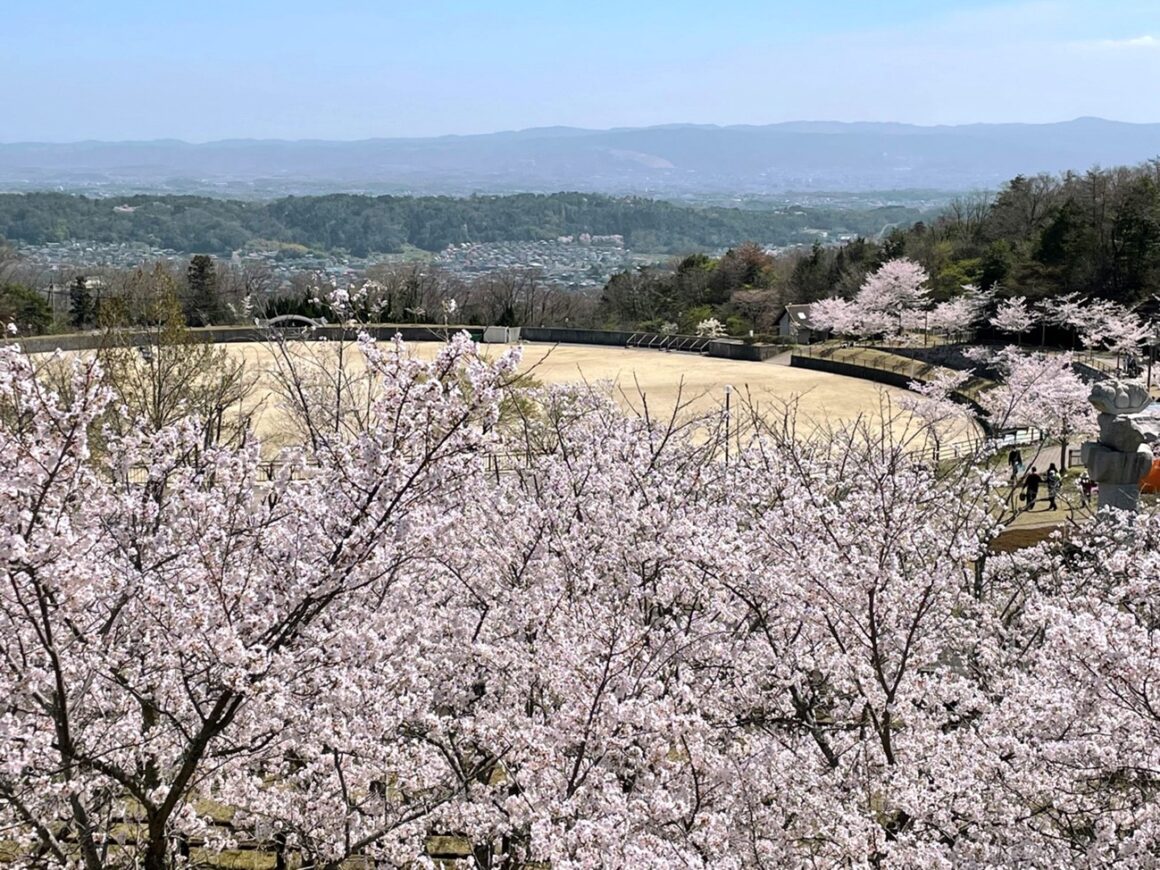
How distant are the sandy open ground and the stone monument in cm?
1689

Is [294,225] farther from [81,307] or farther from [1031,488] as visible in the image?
[1031,488]

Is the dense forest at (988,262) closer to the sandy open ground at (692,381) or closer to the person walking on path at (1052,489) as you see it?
the sandy open ground at (692,381)

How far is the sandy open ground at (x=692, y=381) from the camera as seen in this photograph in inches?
1233

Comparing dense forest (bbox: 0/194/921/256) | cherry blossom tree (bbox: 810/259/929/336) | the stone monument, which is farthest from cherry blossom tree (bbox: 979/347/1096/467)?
dense forest (bbox: 0/194/921/256)

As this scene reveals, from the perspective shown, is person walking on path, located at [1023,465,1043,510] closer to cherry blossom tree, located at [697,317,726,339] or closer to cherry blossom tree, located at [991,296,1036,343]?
cherry blossom tree, located at [991,296,1036,343]

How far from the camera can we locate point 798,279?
2218 inches

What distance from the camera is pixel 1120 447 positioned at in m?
10.9

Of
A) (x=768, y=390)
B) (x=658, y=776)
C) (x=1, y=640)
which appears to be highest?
(x=1, y=640)

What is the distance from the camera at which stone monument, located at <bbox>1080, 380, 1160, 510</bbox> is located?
10.7 m

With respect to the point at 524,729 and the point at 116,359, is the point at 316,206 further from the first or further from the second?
the point at 524,729

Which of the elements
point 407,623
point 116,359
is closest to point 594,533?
point 407,623

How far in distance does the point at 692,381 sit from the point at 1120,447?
2825 cm

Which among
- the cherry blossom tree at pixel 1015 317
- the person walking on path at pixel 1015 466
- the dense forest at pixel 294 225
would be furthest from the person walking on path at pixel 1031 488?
the dense forest at pixel 294 225

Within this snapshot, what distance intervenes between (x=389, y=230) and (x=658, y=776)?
181842 mm
